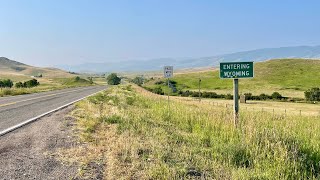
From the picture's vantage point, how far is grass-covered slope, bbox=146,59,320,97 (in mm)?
112131

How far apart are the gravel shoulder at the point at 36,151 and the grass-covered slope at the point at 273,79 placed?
98862 millimetres

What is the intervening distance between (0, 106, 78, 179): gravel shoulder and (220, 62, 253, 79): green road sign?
16.9 ft

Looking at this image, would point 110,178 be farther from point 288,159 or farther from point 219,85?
point 219,85

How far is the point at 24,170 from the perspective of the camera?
626 centimetres

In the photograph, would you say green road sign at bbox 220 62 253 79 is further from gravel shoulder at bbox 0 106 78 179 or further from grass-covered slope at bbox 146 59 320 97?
grass-covered slope at bbox 146 59 320 97

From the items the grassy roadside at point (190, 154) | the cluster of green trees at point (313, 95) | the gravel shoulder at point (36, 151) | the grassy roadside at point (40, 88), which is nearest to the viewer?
the gravel shoulder at point (36, 151)

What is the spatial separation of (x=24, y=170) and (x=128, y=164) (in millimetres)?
1782

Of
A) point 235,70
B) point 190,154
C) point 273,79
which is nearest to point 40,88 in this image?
point 235,70

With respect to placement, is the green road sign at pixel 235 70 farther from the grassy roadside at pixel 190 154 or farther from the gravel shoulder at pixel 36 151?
the gravel shoulder at pixel 36 151

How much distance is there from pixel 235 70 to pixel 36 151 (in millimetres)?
6802

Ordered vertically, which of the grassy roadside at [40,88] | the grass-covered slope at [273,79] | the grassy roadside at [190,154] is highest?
the grass-covered slope at [273,79]

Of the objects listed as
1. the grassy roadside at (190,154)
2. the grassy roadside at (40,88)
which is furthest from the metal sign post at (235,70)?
the grassy roadside at (40,88)

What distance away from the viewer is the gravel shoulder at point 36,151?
610 centimetres

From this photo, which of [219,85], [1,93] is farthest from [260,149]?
[219,85]
